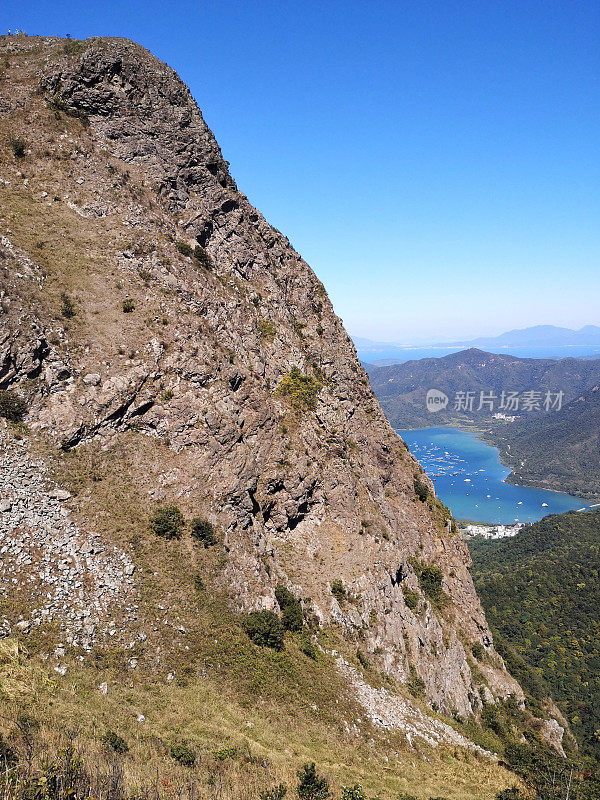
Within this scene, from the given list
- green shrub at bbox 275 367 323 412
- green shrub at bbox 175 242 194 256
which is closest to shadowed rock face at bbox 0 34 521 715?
green shrub at bbox 175 242 194 256

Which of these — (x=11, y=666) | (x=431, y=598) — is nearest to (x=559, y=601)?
(x=431, y=598)

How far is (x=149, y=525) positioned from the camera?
2717cm

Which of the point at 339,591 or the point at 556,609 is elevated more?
the point at 339,591

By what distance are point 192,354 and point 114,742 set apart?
25.3 meters

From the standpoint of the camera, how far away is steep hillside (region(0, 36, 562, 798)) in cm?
2042

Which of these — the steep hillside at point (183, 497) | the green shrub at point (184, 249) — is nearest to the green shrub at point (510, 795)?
the steep hillside at point (183, 497)

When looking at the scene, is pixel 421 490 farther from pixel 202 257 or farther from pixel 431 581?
pixel 202 257

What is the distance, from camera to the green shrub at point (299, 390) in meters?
42.9

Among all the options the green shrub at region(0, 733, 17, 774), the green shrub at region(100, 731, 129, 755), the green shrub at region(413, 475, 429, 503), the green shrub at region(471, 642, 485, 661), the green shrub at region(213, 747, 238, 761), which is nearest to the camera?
the green shrub at region(0, 733, 17, 774)

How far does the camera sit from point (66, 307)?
30828 millimetres

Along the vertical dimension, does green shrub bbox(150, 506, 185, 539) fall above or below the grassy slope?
above

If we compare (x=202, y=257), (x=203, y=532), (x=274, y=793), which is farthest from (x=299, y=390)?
(x=274, y=793)

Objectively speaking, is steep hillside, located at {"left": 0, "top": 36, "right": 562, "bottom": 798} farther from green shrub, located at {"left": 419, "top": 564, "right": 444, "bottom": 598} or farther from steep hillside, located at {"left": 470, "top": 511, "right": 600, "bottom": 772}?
steep hillside, located at {"left": 470, "top": 511, "right": 600, "bottom": 772}

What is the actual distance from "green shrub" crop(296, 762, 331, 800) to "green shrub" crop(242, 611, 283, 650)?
26.7 ft
